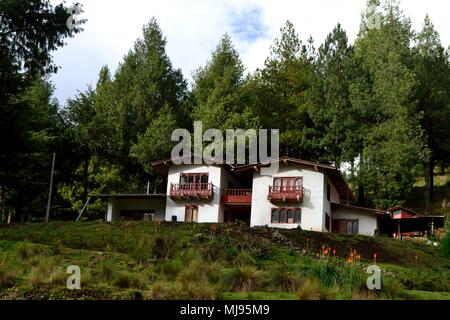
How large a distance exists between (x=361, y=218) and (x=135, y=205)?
670 inches

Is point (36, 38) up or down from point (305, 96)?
down

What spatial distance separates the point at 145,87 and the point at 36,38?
2392cm

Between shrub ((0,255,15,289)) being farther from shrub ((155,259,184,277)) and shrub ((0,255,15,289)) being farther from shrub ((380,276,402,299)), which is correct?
shrub ((380,276,402,299))

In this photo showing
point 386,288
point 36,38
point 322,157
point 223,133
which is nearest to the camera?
point 386,288

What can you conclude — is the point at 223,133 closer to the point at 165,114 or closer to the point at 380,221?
the point at 165,114

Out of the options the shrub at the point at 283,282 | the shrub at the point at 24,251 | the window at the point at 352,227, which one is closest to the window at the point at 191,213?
the window at the point at 352,227

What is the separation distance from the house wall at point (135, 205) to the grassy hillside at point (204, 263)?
38.2ft

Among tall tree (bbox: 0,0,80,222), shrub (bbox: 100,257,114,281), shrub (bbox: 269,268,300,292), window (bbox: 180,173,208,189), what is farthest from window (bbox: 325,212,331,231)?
shrub (bbox: 100,257,114,281)

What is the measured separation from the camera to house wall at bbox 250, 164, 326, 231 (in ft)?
135

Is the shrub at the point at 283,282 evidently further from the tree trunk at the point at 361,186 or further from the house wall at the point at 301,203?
the tree trunk at the point at 361,186
